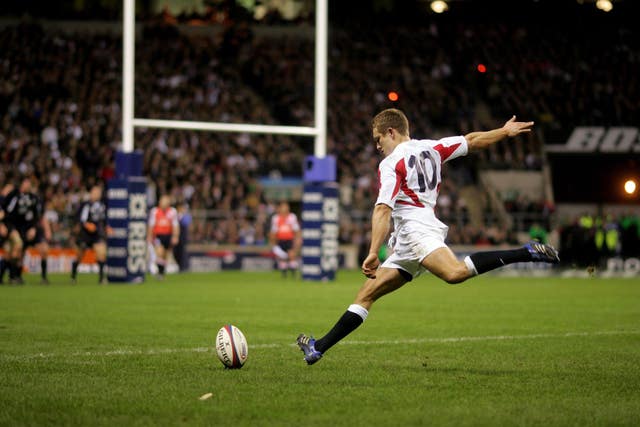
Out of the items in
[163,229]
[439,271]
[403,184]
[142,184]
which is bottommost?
[163,229]

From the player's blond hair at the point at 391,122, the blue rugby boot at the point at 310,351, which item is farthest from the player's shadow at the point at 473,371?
the player's blond hair at the point at 391,122

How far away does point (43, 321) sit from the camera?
13.3m

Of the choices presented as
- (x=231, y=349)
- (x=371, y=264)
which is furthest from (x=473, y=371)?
(x=231, y=349)

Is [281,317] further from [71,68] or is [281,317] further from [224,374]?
[71,68]

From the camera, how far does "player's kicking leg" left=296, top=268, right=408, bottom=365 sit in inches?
349

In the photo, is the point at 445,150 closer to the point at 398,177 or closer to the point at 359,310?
the point at 398,177

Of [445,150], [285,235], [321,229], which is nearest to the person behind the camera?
[445,150]

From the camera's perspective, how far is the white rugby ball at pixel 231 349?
8781 millimetres

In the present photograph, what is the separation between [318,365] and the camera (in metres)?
9.22

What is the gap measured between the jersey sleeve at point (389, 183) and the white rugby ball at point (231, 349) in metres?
1.59

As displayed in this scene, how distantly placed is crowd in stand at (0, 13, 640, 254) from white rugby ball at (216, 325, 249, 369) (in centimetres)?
2377

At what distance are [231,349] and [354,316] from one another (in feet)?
3.37

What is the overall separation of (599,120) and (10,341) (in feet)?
106

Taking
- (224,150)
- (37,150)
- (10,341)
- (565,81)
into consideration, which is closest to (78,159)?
(37,150)
